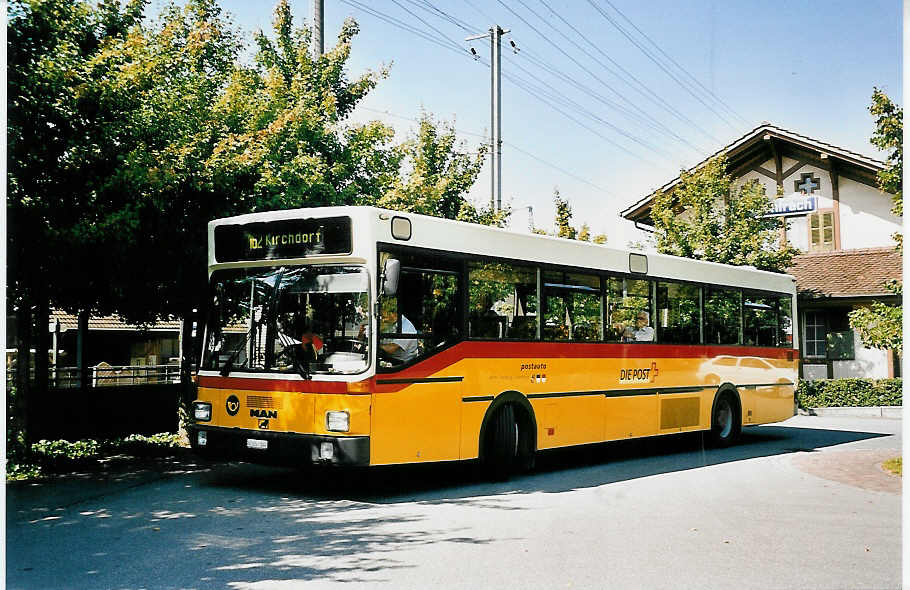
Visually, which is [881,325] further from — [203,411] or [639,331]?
[203,411]

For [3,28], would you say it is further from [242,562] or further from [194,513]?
[194,513]

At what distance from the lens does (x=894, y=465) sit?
13.2m

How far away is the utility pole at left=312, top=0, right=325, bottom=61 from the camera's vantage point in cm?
1814

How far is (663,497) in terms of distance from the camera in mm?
10508

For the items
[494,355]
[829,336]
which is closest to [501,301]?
[494,355]

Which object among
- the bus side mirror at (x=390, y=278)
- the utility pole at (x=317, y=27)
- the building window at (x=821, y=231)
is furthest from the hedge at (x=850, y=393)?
the bus side mirror at (x=390, y=278)

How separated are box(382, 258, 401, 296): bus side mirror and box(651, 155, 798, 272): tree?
1724 centimetres

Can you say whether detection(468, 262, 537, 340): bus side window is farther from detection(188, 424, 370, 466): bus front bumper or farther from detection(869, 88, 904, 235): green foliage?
detection(869, 88, 904, 235): green foliage

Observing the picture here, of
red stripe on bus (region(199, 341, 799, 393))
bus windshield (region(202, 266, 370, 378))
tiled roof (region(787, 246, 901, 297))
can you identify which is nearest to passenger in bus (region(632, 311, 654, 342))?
red stripe on bus (region(199, 341, 799, 393))

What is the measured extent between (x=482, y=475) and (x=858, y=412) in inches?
656

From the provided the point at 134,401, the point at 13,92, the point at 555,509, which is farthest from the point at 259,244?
the point at 134,401

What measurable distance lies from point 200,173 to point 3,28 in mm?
6030

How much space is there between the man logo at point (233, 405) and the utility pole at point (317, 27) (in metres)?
10.0

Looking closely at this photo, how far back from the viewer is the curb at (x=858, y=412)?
24484 millimetres
